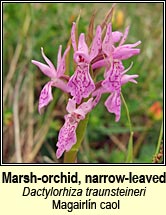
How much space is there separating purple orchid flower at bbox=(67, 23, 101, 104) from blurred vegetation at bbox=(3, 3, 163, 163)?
0.79 m

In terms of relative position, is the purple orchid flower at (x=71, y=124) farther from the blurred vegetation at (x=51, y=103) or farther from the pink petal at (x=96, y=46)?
the blurred vegetation at (x=51, y=103)

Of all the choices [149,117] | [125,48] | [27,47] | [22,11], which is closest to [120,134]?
[149,117]

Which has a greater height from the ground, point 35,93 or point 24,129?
point 35,93

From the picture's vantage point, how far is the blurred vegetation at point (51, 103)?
1973mm

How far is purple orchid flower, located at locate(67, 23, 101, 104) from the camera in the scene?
1.07 meters

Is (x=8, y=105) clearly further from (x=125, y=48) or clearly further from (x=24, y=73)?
(x=125, y=48)

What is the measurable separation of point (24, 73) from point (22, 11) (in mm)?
333

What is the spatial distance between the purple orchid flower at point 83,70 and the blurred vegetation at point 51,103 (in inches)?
31.1

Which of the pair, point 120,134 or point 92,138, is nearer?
point 92,138

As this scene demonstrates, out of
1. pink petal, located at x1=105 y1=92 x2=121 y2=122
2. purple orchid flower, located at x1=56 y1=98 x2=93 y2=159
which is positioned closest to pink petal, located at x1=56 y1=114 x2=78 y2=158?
purple orchid flower, located at x1=56 y1=98 x2=93 y2=159

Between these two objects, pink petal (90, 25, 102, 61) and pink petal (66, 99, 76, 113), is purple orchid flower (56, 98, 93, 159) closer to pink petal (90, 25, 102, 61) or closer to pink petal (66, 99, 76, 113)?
pink petal (66, 99, 76, 113)

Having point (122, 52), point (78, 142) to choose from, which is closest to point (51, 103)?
point (78, 142)

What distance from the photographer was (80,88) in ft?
3.51

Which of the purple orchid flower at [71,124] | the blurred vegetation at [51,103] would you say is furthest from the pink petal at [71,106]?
the blurred vegetation at [51,103]
